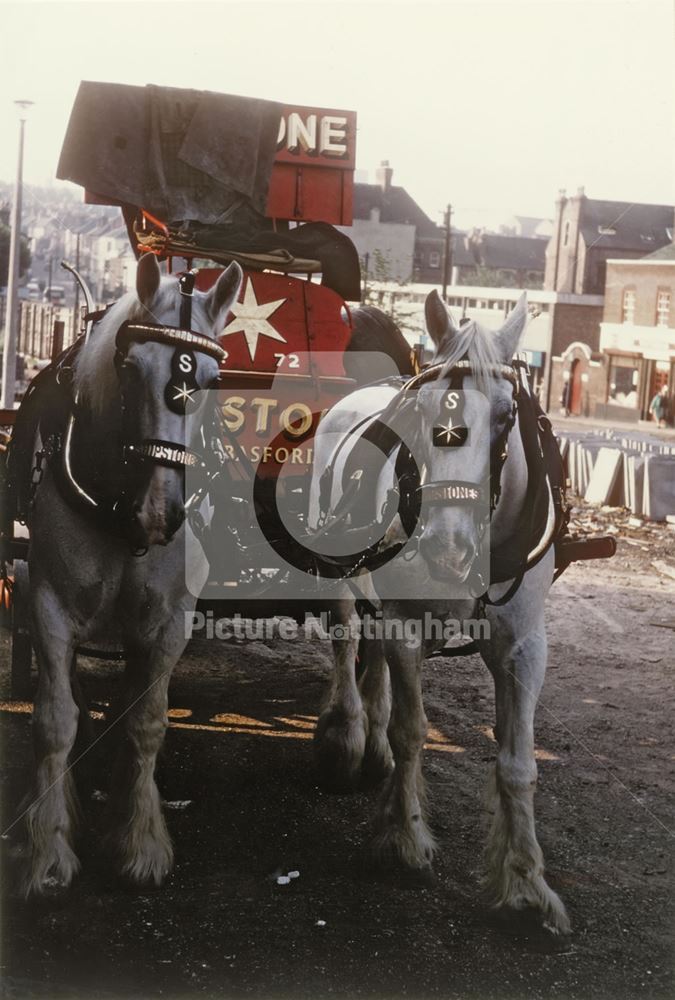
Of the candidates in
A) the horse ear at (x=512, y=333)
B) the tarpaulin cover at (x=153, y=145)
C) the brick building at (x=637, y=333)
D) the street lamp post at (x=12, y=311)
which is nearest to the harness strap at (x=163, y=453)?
the horse ear at (x=512, y=333)

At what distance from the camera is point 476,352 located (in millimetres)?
3801

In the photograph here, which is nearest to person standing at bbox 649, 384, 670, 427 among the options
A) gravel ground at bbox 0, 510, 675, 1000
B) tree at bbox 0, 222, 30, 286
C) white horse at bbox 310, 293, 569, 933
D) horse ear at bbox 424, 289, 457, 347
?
tree at bbox 0, 222, 30, 286

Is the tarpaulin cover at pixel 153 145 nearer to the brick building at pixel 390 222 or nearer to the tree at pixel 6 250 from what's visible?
the tree at pixel 6 250

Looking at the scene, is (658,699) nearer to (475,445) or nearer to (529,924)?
(529,924)

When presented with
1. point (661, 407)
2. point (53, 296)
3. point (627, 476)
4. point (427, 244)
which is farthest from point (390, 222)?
point (627, 476)

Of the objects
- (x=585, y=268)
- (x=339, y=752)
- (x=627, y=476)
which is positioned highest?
(x=585, y=268)

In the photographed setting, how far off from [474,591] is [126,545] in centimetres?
132

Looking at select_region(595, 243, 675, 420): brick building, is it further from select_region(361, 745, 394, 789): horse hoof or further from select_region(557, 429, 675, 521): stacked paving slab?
select_region(361, 745, 394, 789): horse hoof

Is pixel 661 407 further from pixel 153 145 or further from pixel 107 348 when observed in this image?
pixel 107 348

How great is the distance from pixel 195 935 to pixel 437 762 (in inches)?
91.1

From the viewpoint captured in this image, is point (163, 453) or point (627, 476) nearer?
point (163, 453)

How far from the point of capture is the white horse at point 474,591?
3689 millimetres

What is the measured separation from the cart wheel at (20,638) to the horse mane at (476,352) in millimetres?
3211

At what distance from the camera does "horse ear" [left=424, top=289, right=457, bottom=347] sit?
390 cm
